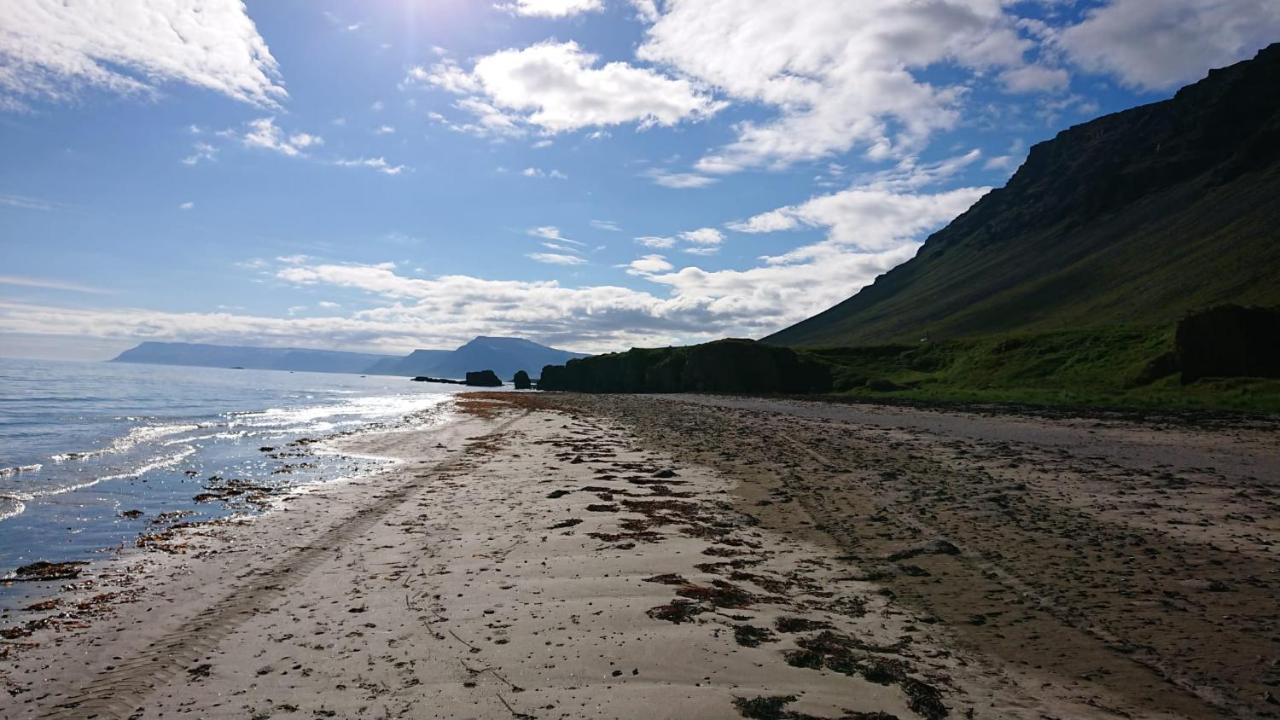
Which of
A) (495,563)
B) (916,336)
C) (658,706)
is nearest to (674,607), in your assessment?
(658,706)

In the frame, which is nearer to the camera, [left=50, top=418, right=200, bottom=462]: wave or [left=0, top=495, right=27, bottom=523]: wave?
[left=0, top=495, right=27, bottom=523]: wave

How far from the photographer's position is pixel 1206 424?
24.4 metres

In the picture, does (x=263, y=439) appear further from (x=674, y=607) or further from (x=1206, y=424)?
(x=1206, y=424)

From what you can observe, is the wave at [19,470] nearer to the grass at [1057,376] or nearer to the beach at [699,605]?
the beach at [699,605]

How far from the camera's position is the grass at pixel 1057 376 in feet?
114

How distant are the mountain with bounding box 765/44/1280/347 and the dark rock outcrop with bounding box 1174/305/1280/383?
67.8 meters

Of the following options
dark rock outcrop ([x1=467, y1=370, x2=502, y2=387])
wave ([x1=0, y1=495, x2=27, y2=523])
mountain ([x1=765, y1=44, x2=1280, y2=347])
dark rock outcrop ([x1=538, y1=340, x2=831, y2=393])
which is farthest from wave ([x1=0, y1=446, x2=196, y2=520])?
dark rock outcrop ([x1=467, y1=370, x2=502, y2=387])

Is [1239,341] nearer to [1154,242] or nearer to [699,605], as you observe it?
[699,605]

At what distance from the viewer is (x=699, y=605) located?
7.14 meters

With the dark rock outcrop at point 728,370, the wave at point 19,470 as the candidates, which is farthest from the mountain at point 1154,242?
the wave at point 19,470

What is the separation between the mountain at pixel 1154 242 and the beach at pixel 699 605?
10728 centimetres

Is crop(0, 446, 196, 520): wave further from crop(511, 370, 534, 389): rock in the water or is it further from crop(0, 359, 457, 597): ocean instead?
crop(511, 370, 534, 389): rock in the water

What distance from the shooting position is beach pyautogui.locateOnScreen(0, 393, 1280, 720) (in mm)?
5277

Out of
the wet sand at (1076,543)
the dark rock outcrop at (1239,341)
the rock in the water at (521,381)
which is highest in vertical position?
the dark rock outcrop at (1239,341)
